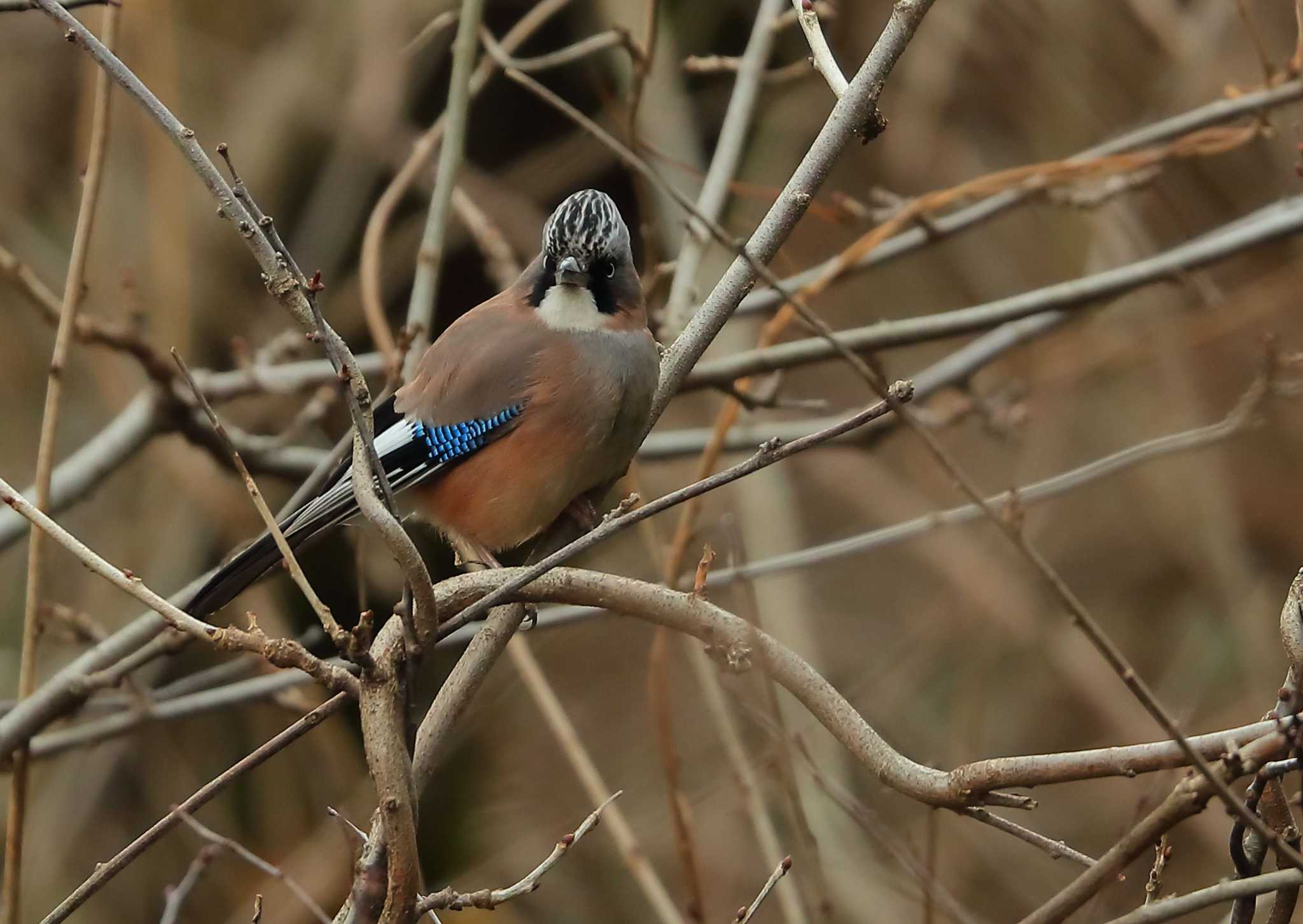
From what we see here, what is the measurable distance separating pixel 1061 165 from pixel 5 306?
18.1 feet

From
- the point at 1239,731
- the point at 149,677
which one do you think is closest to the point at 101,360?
the point at 149,677

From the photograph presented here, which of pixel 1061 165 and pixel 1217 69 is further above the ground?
pixel 1217 69

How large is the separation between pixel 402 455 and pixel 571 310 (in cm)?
73

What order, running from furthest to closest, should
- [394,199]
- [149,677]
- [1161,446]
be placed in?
[149,677] < [394,199] < [1161,446]

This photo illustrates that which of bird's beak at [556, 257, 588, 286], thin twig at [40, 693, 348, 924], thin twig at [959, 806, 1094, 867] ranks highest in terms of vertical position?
bird's beak at [556, 257, 588, 286]

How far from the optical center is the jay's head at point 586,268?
4.54 metres

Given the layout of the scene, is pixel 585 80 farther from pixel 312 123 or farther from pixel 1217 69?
pixel 1217 69

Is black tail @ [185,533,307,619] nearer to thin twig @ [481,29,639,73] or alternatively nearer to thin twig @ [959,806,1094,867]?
thin twig @ [481,29,639,73]

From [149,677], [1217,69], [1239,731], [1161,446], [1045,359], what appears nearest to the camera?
[1239,731]

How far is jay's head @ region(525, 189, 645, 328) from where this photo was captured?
4.54 m

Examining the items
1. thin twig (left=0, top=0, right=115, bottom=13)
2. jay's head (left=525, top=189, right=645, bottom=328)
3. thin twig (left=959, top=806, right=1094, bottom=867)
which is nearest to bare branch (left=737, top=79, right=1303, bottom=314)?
jay's head (left=525, top=189, right=645, bottom=328)

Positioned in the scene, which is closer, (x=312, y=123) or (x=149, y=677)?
(x=149, y=677)

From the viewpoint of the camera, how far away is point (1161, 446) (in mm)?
4973

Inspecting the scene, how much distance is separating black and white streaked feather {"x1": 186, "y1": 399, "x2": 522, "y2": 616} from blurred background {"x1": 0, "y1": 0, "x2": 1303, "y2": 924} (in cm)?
199
